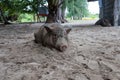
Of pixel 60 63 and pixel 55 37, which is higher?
pixel 55 37

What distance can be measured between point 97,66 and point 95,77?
0.42 meters

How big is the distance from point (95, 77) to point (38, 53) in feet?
4.41

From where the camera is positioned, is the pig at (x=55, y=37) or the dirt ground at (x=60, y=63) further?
the pig at (x=55, y=37)

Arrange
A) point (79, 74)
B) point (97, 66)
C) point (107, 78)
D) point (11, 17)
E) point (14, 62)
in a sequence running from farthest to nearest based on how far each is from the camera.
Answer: point (11, 17) → point (14, 62) → point (97, 66) → point (79, 74) → point (107, 78)

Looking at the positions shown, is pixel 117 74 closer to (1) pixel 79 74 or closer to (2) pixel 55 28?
(1) pixel 79 74

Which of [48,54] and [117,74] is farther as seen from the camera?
[48,54]

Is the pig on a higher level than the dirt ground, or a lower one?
higher

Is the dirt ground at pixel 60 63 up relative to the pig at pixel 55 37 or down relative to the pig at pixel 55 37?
down

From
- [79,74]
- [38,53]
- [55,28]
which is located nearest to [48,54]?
[38,53]

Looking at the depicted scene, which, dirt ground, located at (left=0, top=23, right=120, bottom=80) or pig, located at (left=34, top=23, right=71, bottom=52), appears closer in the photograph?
dirt ground, located at (left=0, top=23, right=120, bottom=80)

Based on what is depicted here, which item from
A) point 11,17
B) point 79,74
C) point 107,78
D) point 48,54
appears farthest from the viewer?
point 11,17

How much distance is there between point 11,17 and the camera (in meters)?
17.8

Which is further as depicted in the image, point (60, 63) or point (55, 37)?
point (55, 37)

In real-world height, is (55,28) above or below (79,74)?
above
